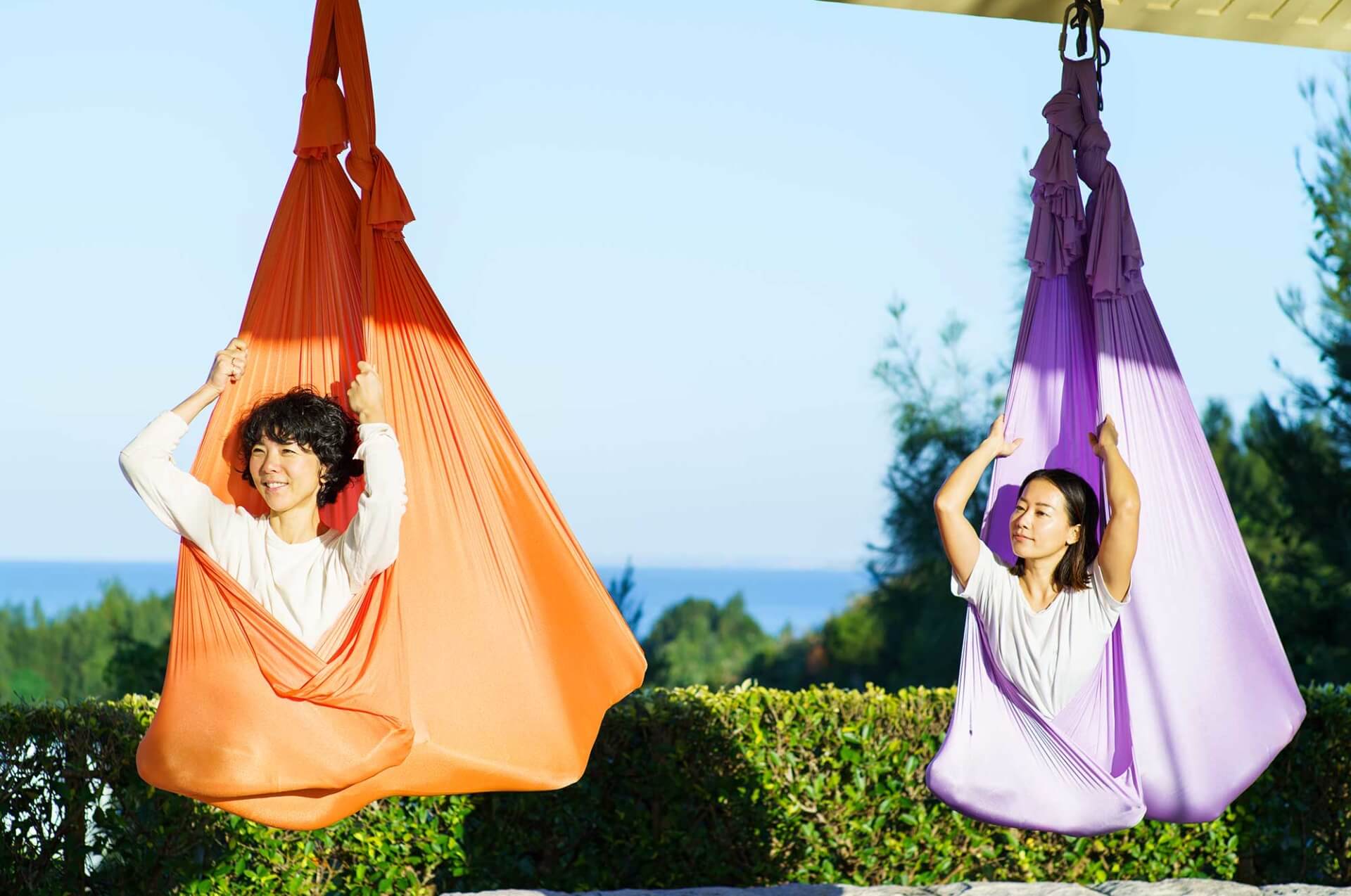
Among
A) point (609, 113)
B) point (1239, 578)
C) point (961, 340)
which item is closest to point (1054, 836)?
point (1239, 578)

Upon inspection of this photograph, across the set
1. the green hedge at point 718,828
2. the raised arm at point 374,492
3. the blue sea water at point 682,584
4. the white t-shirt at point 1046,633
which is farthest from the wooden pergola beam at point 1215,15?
the blue sea water at point 682,584

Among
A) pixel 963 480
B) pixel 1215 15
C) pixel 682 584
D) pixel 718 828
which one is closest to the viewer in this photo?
pixel 963 480

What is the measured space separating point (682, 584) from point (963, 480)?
2726 centimetres

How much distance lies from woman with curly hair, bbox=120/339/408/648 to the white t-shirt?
1.07 meters

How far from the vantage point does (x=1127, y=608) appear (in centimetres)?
249

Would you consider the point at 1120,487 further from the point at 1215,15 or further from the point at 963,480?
the point at 1215,15

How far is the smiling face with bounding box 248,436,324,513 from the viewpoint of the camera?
2.31 m

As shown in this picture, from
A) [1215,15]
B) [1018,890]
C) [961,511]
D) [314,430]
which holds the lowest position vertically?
[1018,890]

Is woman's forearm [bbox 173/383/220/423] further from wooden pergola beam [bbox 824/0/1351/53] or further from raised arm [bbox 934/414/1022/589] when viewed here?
wooden pergola beam [bbox 824/0/1351/53]

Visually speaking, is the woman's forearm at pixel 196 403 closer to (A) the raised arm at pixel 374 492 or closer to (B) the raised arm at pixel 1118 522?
(A) the raised arm at pixel 374 492

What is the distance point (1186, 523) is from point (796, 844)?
1601 mm

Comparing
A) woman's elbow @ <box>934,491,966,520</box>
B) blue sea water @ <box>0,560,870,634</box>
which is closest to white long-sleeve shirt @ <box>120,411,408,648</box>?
woman's elbow @ <box>934,491,966,520</box>

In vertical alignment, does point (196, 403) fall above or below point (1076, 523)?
above

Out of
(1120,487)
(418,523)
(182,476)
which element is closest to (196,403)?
(182,476)
